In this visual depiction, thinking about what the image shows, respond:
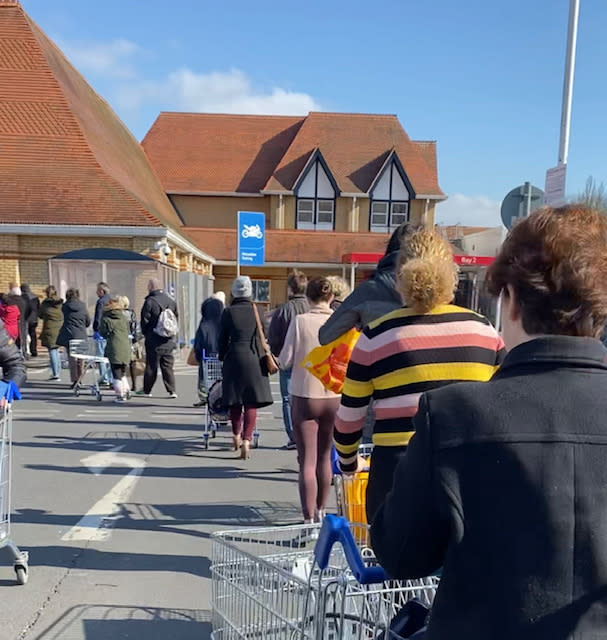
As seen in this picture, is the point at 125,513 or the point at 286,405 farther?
the point at 286,405

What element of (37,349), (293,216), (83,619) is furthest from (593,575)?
(293,216)

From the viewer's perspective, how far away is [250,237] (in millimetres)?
15352

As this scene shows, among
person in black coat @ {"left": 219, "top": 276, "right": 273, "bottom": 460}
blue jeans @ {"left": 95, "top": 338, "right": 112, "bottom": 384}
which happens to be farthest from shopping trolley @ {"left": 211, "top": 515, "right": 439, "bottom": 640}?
blue jeans @ {"left": 95, "top": 338, "right": 112, "bottom": 384}

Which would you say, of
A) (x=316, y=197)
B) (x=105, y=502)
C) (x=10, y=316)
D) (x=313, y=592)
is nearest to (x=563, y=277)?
(x=313, y=592)

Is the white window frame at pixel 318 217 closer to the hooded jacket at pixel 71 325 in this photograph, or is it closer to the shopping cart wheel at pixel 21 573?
the hooded jacket at pixel 71 325

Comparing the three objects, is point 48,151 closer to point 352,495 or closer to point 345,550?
point 352,495

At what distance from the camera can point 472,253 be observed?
834 inches

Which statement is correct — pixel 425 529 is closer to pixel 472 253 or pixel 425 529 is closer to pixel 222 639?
pixel 222 639

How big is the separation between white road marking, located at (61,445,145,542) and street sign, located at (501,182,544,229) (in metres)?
6.04

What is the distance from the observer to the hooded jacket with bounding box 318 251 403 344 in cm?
300

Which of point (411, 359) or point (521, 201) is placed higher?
point (521, 201)

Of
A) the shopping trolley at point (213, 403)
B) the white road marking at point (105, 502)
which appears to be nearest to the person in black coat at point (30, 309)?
→ the shopping trolley at point (213, 403)

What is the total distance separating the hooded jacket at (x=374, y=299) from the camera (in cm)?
300

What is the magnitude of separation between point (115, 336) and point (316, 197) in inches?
879
